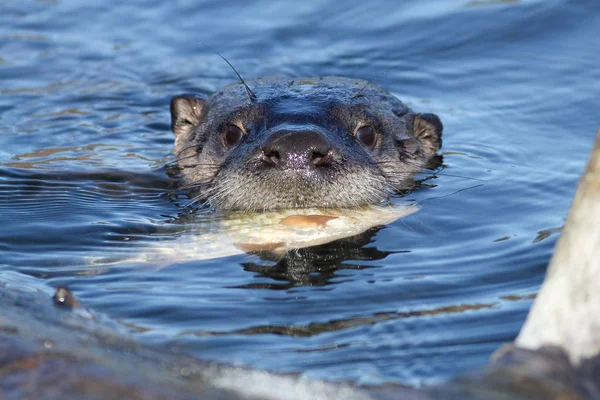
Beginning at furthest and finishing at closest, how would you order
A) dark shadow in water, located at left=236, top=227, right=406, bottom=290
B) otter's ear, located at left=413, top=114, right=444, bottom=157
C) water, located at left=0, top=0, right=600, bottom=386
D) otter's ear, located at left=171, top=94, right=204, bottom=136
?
1. otter's ear, located at left=171, top=94, right=204, bottom=136
2. otter's ear, located at left=413, top=114, right=444, bottom=157
3. dark shadow in water, located at left=236, top=227, right=406, bottom=290
4. water, located at left=0, top=0, right=600, bottom=386

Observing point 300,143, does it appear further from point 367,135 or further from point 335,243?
point 367,135

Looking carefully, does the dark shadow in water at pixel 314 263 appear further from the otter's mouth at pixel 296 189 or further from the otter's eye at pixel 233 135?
the otter's eye at pixel 233 135

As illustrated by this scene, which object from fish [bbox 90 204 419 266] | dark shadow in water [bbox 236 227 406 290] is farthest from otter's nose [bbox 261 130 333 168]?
dark shadow in water [bbox 236 227 406 290]

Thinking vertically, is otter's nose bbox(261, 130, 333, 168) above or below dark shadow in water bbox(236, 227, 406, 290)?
above

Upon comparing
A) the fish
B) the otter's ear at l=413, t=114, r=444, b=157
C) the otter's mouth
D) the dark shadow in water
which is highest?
the otter's ear at l=413, t=114, r=444, b=157

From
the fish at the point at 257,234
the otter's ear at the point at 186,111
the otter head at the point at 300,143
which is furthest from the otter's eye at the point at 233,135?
the fish at the point at 257,234

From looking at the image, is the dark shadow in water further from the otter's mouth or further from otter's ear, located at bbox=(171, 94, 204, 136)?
otter's ear, located at bbox=(171, 94, 204, 136)

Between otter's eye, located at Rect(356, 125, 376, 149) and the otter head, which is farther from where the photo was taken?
→ otter's eye, located at Rect(356, 125, 376, 149)
